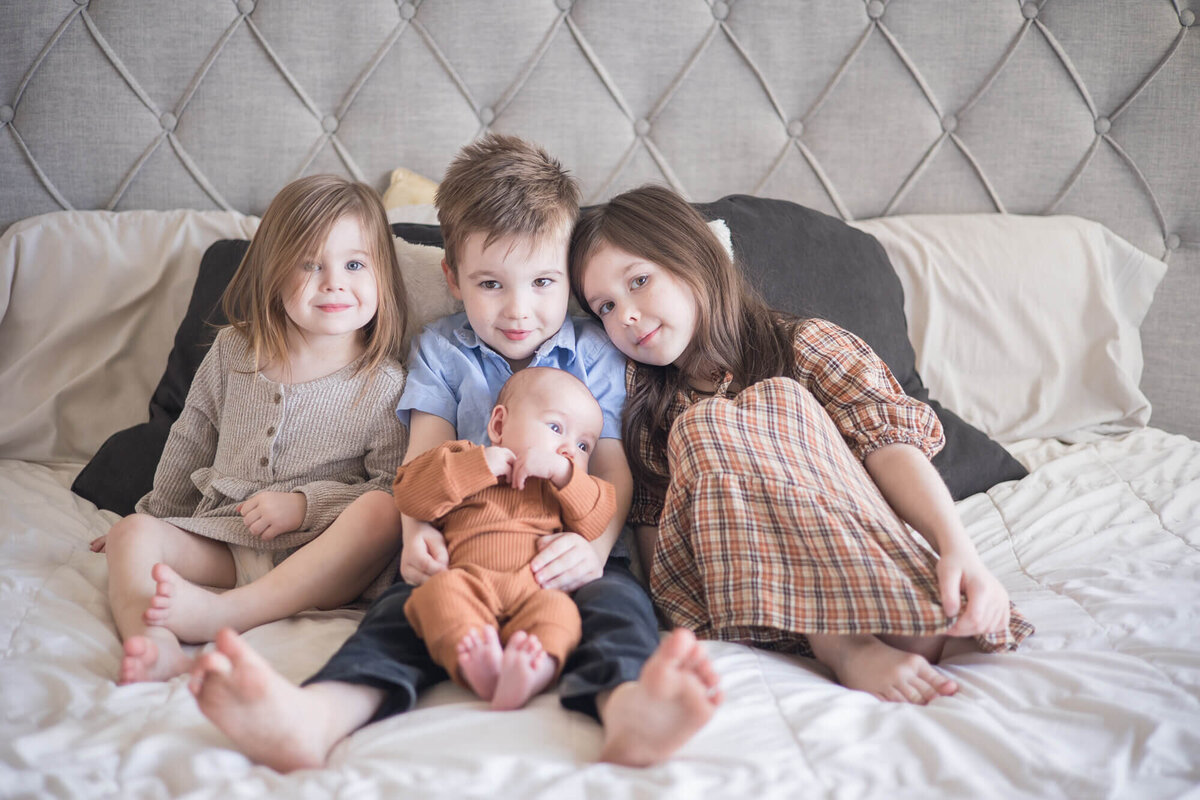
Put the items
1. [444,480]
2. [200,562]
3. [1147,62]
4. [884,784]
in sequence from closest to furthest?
[884,784]
[444,480]
[200,562]
[1147,62]

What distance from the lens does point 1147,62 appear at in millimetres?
1839

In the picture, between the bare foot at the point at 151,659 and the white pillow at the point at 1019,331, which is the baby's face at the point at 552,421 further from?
the white pillow at the point at 1019,331

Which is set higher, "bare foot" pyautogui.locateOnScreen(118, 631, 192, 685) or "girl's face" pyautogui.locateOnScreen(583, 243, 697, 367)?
"girl's face" pyautogui.locateOnScreen(583, 243, 697, 367)

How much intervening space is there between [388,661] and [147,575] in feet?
1.40

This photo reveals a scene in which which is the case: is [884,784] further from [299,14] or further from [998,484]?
[299,14]

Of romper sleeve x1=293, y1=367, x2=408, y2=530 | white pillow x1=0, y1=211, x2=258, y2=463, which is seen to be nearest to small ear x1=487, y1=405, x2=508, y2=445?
romper sleeve x1=293, y1=367, x2=408, y2=530

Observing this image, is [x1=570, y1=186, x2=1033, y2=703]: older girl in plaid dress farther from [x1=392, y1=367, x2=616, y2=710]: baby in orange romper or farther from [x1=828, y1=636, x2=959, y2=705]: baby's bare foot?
[x1=392, y1=367, x2=616, y2=710]: baby in orange romper

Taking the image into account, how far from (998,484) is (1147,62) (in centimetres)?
105

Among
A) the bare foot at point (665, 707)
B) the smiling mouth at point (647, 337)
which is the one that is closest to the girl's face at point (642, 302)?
the smiling mouth at point (647, 337)

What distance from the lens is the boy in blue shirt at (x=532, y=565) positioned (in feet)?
2.42

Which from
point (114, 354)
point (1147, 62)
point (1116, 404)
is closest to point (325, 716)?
point (114, 354)

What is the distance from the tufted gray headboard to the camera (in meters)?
1.72

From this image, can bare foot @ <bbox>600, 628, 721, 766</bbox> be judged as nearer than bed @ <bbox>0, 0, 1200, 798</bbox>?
Yes

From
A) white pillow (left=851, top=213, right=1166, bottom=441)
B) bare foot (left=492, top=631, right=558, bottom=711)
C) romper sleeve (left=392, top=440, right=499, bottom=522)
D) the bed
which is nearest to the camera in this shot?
bare foot (left=492, top=631, right=558, bottom=711)
